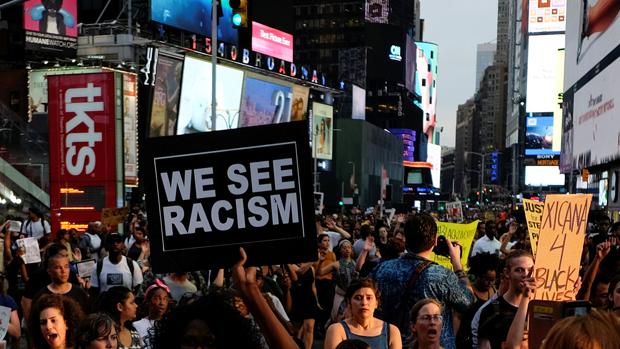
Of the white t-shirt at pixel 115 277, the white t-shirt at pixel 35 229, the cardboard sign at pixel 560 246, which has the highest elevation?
the cardboard sign at pixel 560 246

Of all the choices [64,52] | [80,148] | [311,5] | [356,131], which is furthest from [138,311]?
[311,5]

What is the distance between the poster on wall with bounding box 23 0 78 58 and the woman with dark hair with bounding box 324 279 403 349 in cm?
4630

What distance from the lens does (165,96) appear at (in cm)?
4244

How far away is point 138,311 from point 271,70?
153ft

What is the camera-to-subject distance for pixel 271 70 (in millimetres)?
53844

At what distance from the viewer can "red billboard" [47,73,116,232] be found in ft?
72.1

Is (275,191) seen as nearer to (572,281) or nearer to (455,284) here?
(455,284)

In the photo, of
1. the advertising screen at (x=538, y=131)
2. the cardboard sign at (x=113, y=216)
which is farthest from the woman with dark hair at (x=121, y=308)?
the advertising screen at (x=538, y=131)

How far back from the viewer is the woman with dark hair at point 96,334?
4863 mm

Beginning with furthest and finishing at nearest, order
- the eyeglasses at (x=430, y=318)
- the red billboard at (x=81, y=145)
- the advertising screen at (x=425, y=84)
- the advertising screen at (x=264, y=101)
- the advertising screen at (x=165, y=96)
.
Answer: the advertising screen at (x=425, y=84)
the advertising screen at (x=264, y=101)
the advertising screen at (x=165, y=96)
the red billboard at (x=81, y=145)
the eyeglasses at (x=430, y=318)

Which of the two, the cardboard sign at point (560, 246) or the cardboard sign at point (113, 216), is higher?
the cardboard sign at point (560, 246)

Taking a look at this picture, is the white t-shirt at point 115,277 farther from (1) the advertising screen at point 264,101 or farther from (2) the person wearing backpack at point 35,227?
(1) the advertising screen at point 264,101

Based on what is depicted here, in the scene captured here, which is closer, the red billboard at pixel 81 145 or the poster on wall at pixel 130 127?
the red billboard at pixel 81 145

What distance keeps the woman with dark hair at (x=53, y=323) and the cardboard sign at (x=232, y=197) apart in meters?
0.99
